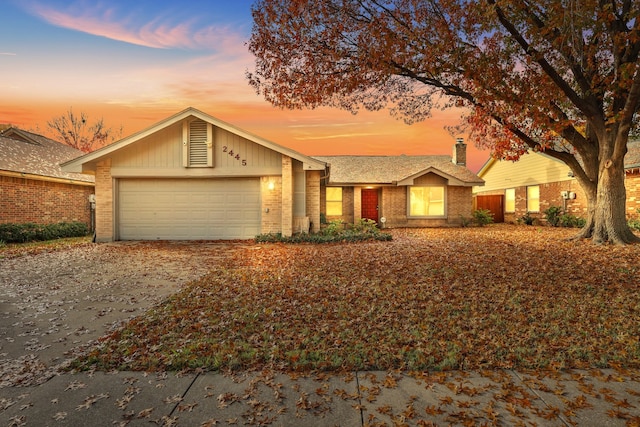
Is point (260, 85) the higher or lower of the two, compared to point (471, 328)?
higher

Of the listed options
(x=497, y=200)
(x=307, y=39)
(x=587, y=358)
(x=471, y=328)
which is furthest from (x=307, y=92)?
(x=497, y=200)

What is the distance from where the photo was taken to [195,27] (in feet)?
33.9

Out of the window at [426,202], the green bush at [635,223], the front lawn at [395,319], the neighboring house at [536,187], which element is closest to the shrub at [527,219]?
the neighboring house at [536,187]

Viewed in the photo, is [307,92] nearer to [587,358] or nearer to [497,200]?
[587,358]

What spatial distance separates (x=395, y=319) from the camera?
480cm

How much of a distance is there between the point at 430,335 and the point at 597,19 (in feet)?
32.9

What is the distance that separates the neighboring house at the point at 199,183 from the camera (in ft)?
43.8

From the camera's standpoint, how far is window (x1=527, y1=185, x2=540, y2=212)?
69.5 ft

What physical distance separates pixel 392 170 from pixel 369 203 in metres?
2.58

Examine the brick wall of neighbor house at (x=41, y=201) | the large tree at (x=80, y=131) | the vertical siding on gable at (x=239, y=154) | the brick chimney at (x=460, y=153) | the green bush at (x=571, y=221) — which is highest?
the large tree at (x=80, y=131)

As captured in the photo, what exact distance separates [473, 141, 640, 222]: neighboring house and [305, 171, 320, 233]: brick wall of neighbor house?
13.6 metres

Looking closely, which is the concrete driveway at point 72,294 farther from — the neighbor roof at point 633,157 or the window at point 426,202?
the neighbor roof at point 633,157

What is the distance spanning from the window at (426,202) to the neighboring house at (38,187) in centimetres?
1757

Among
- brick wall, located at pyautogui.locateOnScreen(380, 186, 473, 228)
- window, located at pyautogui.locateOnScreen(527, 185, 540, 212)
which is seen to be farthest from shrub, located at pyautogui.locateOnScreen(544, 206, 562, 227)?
brick wall, located at pyautogui.locateOnScreen(380, 186, 473, 228)
